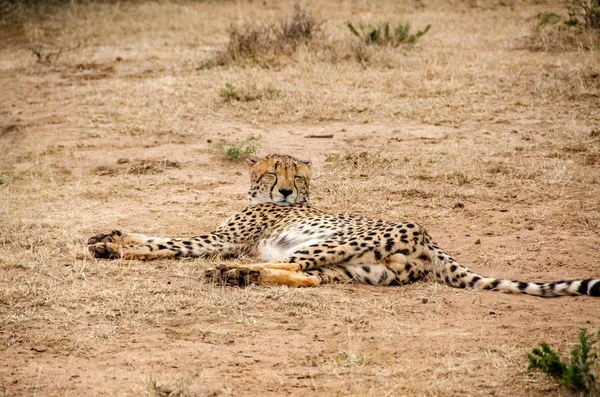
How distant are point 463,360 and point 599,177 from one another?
391cm

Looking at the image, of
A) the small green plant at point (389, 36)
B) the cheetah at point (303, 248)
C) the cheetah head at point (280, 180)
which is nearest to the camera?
the cheetah at point (303, 248)

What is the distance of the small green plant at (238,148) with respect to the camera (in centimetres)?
802

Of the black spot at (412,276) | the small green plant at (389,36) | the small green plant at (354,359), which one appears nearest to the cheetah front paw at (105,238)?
the black spot at (412,276)

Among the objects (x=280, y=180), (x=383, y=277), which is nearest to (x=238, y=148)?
(x=280, y=180)

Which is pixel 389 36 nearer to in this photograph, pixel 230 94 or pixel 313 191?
pixel 230 94

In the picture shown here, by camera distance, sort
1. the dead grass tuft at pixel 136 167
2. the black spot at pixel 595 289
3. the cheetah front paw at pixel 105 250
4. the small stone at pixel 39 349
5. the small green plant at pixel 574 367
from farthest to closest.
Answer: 1. the dead grass tuft at pixel 136 167
2. the cheetah front paw at pixel 105 250
3. the black spot at pixel 595 289
4. the small stone at pixel 39 349
5. the small green plant at pixel 574 367

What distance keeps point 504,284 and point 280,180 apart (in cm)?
187

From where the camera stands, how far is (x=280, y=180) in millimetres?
6059

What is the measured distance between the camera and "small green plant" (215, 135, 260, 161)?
8.02 metres

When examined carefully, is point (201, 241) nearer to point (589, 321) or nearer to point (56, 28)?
point (589, 321)

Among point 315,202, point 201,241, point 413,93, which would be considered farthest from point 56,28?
point 201,241

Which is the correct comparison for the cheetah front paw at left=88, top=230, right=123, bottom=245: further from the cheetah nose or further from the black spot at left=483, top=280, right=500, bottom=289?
the black spot at left=483, top=280, right=500, bottom=289

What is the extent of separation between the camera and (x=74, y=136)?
890 cm

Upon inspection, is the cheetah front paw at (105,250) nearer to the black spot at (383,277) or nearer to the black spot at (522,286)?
the black spot at (383,277)
